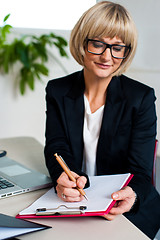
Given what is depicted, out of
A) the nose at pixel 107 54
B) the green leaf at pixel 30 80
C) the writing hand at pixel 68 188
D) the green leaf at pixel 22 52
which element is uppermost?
the nose at pixel 107 54

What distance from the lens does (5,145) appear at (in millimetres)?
1594

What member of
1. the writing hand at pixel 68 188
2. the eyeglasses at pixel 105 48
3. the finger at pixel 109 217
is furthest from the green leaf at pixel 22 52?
the finger at pixel 109 217

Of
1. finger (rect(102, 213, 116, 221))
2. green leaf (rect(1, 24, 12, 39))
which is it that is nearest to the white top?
finger (rect(102, 213, 116, 221))

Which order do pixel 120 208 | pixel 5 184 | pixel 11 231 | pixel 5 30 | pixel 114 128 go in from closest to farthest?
1. pixel 11 231
2. pixel 120 208
3. pixel 5 184
4. pixel 114 128
5. pixel 5 30

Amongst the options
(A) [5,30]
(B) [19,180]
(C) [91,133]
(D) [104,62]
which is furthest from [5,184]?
(A) [5,30]

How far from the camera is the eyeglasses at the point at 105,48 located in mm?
1173

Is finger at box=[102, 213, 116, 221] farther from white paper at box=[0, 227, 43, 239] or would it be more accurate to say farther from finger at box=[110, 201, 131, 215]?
white paper at box=[0, 227, 43, 239]

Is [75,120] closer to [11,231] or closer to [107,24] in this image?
[107,24]

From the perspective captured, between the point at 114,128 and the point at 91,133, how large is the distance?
12cm

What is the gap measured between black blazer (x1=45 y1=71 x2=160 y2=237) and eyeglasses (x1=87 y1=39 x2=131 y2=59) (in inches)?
7.2

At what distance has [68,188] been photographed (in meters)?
0.90

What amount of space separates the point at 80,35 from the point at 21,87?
214cm

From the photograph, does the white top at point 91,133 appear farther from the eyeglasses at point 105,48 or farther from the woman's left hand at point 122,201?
the woman's left hand at point 122,201

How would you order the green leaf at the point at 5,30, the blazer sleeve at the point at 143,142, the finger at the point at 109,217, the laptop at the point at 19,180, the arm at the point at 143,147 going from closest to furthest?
the finger at the point at 109,217, the laptop at the point at 19,180, the arm at the point at 143,147, the blazer sleeve at the point at 143,142, the green leaf at the point at 5,30
